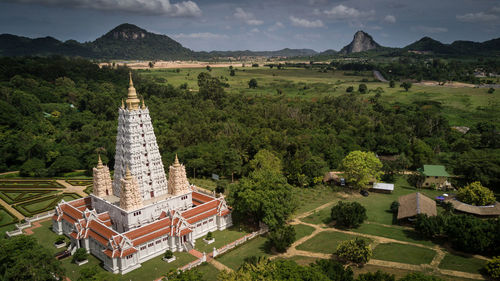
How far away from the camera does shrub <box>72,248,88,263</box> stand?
113ft

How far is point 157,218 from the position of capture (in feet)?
129

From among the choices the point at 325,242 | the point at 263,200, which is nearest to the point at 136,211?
the point at 263,200

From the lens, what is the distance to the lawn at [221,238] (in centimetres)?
3783

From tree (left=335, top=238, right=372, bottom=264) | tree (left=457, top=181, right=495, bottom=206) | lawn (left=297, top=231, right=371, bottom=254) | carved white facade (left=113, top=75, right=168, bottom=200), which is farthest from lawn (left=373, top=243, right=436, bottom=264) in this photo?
carved white facade (left=113, top=75, right=168, bottom=200)

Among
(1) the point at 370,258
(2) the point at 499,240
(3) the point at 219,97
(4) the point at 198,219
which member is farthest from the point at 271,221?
(3) the point at 219,97

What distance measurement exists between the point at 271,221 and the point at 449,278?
719 inches

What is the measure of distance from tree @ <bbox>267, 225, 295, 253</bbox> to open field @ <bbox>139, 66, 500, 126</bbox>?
73115mm

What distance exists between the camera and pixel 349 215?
39938 millimetres

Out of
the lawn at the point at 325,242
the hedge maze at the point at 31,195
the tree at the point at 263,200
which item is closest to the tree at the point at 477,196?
the lawn at the point at 325,242

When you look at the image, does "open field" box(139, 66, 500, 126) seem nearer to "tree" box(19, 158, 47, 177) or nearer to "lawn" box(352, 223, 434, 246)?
"lawn" box(352, 223, 434, 246)

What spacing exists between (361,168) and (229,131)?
32.0 m

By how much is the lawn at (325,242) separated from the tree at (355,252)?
120 inches

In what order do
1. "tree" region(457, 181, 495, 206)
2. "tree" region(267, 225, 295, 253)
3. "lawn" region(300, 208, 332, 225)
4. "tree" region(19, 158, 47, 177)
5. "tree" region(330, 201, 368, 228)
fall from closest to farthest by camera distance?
"tree" region(267, 225, 295, 253) → "tree" region(330, 201, 368, 228) → "tree" region(457, 181, 495, 206) → "lawn" region(300, 208, 332, 225) → "tree" region(19, 158, 47, 177)

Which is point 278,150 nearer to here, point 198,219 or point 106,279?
point 198,219
